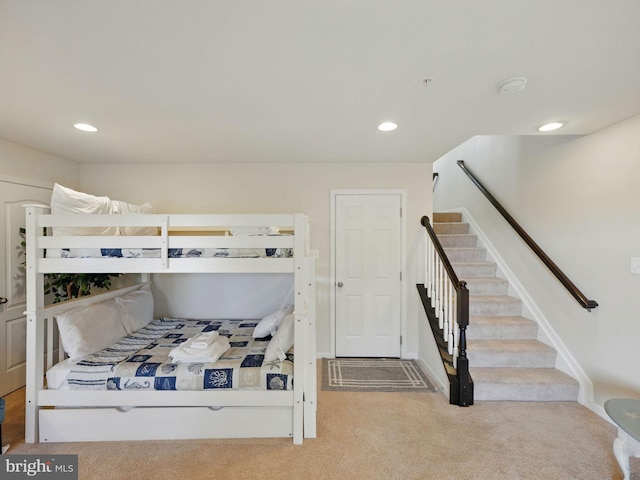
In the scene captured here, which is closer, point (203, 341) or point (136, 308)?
point (203, 341)

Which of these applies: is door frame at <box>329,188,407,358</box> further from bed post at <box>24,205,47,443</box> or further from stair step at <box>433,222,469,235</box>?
bed post at <box>24,205,47,443</box>

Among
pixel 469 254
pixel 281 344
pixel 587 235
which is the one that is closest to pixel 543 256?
pixel 587 235

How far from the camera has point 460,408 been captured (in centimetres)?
240

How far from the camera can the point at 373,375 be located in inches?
118

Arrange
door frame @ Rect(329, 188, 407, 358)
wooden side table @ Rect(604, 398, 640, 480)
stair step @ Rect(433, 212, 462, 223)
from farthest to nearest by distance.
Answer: stair step @ Rect(433, 212, 462, 223), door frame @ Rect(329, 188, 407, 358), wooden side table @ Rect(604, 398, 640, 480)

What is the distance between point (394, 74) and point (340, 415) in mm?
2474

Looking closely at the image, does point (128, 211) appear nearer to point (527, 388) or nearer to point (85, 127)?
point (85, 127)

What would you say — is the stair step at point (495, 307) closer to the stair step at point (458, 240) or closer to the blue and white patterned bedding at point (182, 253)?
the stair step at point (458, 240)

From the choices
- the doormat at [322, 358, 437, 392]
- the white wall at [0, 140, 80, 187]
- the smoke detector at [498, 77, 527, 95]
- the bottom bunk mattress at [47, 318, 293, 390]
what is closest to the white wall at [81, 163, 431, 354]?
the white wall at [0, 140, 80, 187]

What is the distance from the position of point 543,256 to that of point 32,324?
4308 mm

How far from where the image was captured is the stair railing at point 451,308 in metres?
2.39

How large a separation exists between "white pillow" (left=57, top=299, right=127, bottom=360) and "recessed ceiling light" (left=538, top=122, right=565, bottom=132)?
400cm

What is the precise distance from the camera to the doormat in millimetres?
2744

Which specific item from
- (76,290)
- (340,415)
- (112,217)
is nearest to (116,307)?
(76,290)
